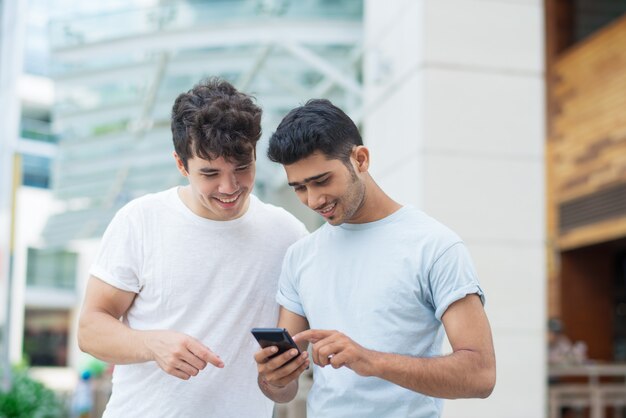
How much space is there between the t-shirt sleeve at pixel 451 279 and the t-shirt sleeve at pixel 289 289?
0.41 metres

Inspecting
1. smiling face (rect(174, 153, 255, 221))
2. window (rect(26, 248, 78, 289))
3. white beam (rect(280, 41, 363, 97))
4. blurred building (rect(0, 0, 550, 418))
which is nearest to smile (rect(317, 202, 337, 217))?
smiling face (rect(174, 153, 255, 221))

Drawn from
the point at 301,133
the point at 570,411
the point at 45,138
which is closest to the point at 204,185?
the point at 301,133

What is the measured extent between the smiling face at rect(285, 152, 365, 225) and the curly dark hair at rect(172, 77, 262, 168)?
6.0 inches

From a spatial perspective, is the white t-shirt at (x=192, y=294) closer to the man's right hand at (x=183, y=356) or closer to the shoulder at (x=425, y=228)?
the man's right hand at (x=183, y=356)

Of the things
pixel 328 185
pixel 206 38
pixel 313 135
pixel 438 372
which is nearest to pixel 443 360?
pixel 438 372

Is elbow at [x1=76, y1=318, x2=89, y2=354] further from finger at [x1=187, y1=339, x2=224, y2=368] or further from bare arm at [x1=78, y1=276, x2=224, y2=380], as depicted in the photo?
finger at [x1=187, y1=339, x2=224, y2=368]

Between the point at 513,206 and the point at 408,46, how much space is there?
1245mm

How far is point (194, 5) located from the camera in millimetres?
8250

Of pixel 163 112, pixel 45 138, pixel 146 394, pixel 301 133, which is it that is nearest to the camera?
pixel 301 133

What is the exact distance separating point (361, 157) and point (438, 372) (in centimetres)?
60

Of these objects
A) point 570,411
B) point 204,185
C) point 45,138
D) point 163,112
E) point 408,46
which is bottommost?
point 570,411

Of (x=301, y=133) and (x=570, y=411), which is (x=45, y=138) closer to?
(x=570, y=411)

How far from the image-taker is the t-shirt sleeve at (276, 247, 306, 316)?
7.73ft

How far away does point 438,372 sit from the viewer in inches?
77.3
